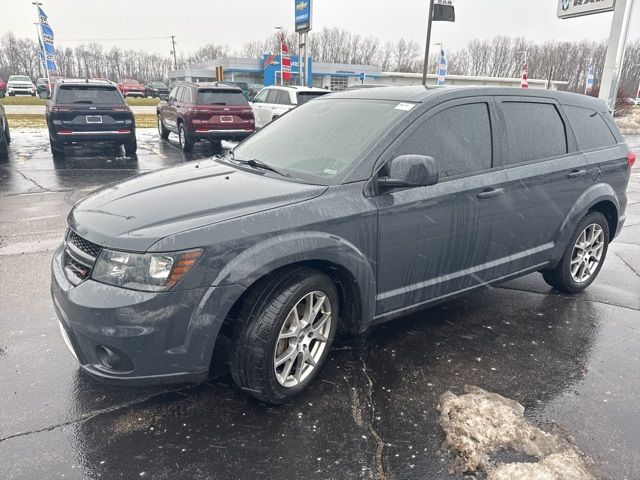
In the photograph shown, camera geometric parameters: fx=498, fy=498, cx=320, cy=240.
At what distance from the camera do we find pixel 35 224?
21.1ft

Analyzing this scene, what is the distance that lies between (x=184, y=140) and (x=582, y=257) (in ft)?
35.7

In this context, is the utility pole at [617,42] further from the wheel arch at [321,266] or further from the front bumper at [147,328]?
the front bumper at [147,328]

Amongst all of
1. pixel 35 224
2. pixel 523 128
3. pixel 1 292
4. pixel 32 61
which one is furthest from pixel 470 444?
pixel 32 61

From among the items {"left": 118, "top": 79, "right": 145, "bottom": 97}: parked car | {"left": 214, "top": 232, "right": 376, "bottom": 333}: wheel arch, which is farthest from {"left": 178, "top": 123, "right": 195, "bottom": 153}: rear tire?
{"left": 118, "top": 79, "right": 145, "bottom": 97}: parked car

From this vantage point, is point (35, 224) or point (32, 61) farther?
point (32, 61)

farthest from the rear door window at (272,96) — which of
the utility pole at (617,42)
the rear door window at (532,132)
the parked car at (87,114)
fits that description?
the rear door window at (532,132)

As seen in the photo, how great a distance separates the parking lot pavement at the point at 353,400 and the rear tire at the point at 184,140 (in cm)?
876

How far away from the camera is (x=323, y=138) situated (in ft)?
11.3

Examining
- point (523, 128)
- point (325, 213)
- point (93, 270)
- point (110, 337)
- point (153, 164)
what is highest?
point (523, 128)

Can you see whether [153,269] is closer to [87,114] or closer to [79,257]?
[79,257]

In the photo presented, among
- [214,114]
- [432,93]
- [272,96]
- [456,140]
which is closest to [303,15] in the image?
[272,96]

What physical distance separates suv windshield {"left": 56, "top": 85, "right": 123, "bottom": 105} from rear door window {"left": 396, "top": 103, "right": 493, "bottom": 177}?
984cm

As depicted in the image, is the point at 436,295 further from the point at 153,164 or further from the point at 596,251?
the point at 153,164

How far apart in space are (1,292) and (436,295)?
370 centimetres
